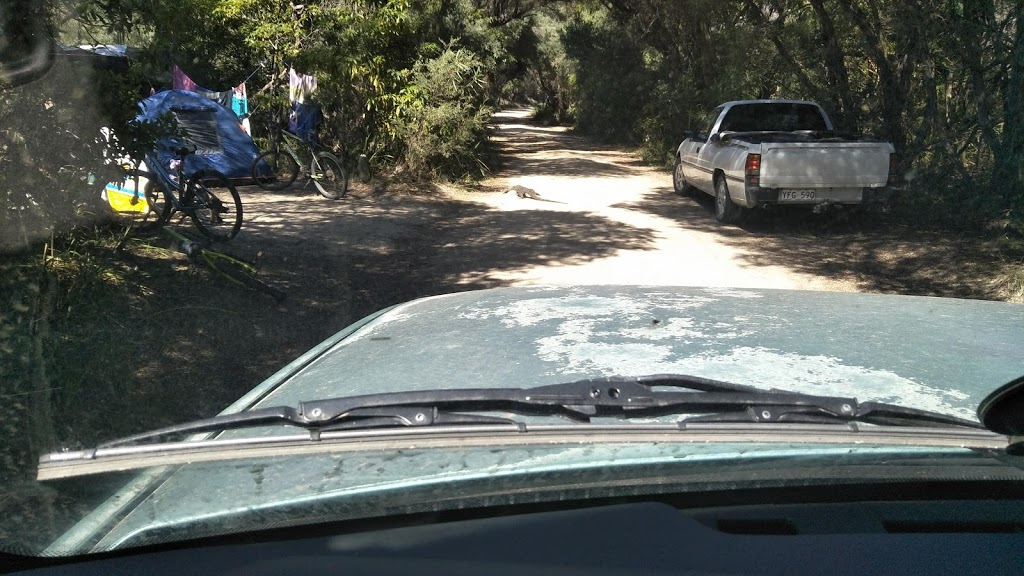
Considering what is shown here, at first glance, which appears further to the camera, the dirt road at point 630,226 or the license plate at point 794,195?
the license plate at point 794,195

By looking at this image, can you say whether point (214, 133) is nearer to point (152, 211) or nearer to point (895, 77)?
point (152, 211)

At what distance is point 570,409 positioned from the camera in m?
1.97

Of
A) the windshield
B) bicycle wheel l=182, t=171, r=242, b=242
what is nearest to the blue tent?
the windshield

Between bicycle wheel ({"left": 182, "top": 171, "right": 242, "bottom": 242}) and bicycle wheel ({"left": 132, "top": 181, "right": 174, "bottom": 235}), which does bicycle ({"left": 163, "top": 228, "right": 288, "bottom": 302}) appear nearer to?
bicycle wheel ({"left": 132, "top": 181, "right": 174, "bottom": 235})

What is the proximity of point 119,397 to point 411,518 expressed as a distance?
4.67 metres

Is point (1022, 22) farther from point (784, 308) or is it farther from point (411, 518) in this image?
point (411, 518)

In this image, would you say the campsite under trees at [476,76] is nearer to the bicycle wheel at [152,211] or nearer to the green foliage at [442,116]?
the green foliage at [442,116]

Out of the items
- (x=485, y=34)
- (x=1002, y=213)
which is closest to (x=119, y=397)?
(x=1002, y=213)

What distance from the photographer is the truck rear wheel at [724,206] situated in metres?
13.6

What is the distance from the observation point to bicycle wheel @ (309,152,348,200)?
15266 millimetres

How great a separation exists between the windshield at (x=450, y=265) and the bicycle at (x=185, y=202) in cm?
5

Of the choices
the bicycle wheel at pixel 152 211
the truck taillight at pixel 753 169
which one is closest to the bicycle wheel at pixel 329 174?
the bicycle wheel at pixel 152 211

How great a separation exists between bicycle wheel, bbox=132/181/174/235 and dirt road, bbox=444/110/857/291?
3495 mm

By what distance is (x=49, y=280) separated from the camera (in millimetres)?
6551
